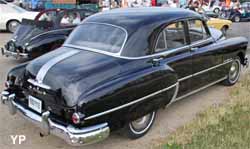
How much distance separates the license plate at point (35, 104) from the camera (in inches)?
159

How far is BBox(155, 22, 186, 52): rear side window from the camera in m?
4.73

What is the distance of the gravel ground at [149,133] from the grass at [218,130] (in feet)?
0.68

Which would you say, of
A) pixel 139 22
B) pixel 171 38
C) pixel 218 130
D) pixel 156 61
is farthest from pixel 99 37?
pixel 218 130

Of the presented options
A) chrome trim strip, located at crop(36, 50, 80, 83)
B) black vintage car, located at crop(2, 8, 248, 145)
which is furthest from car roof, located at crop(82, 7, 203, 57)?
chrome trim strip, located at crop(36, 50, 80, 83)

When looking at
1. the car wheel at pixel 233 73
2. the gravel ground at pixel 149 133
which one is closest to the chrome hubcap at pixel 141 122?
the gravel ground at pixel 149 133

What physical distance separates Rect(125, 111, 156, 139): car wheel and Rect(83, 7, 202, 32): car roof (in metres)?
1.25

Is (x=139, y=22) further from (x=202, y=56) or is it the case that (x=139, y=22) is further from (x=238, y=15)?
(x=238, y=15)

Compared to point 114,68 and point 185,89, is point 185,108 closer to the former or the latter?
point 185,89

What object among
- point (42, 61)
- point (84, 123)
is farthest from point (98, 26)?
point (84, 123)

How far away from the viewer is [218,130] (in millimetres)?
4535

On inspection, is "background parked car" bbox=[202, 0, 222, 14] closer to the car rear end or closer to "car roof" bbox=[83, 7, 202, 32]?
"car roof" bbox=[83, 7, 202, 32]

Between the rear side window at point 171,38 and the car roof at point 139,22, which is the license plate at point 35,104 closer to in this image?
the car roof at point 139,22

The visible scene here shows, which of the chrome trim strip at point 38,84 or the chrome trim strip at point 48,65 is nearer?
the chrome trim strip at point 38,84

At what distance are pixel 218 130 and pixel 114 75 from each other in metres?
1.73
